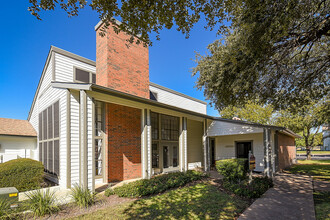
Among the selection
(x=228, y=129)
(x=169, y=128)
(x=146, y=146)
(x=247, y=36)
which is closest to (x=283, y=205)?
(x=247, y=36)

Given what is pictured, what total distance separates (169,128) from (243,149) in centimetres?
588

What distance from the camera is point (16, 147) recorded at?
12.4 meters

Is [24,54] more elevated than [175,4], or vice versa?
[24,54]

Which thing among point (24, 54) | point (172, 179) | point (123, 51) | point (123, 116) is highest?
point (24, 54)

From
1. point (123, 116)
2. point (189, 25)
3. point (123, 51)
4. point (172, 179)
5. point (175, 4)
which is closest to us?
point (175, 4)

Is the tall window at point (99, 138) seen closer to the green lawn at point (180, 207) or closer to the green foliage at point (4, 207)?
the green lawn at point (180, 207)

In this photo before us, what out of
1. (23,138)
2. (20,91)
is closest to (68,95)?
(23,138)

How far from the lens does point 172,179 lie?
8.70 metres

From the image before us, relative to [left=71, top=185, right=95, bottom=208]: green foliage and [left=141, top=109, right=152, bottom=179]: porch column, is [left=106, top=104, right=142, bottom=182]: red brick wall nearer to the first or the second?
[left=141, top=109, right=152, bottom=179]: porch column

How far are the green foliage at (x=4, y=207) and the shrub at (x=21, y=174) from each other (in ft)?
9.24

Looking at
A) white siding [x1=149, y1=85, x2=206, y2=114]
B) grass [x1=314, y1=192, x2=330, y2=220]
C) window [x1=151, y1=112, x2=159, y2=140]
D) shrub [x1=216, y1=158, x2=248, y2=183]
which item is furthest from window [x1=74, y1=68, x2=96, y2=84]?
grass [x1=314, y1=192, x2=330, y2=220]

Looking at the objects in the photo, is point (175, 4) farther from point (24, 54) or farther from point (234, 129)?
point (24, 54)

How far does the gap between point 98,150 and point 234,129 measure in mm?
9014

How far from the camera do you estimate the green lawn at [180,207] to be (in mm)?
5156
